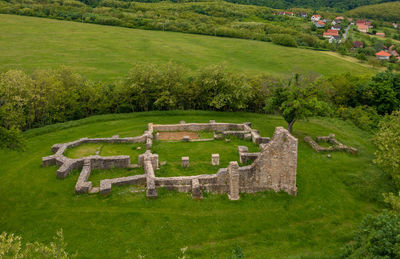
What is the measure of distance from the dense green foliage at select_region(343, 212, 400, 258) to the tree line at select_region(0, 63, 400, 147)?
1936cm

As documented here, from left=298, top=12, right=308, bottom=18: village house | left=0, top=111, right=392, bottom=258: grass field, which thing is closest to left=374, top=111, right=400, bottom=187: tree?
left=0, top=111, right=392, bottom=258: grass field

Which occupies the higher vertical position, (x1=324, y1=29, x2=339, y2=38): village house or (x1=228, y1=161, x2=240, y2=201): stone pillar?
(x1=324, y1=29, x2=339, y2=38): village house

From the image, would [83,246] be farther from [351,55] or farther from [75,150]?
[351,55]

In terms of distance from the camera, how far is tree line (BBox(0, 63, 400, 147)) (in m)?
36.9

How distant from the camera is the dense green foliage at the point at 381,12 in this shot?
159387mm

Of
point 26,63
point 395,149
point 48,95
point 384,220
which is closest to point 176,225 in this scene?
point 384,220

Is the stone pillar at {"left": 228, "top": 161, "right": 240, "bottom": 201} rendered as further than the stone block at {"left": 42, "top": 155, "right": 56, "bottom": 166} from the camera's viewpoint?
No

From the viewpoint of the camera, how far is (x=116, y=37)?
9762 centimetres

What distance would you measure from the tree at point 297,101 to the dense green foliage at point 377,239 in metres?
19.2

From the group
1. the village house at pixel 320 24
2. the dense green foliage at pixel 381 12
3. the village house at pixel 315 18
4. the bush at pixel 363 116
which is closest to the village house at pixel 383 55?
the village house at pixel 320 24

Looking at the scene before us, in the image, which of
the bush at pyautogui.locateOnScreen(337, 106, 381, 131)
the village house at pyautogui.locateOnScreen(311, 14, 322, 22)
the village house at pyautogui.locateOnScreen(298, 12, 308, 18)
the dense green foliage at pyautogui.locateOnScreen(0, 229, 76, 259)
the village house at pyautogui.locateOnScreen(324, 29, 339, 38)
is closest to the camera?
the dense green foliage at pyautogui.locateOnScreen(0, 229, 76, 259)

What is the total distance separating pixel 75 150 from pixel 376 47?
361 ft

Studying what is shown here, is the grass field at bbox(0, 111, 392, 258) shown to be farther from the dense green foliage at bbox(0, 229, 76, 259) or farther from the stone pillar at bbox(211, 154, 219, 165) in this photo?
the dense green foliage at bbox(0, 229, 76, 259)

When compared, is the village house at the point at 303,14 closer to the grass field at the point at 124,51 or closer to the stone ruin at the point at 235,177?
the grass field at the point at 124,51
